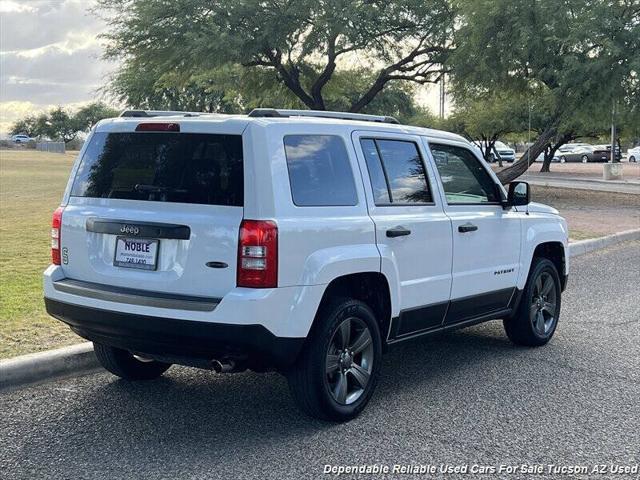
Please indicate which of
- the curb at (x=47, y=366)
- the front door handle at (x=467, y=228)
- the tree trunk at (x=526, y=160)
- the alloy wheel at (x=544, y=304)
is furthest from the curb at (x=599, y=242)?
the tree trunk at (x=526, y=160)

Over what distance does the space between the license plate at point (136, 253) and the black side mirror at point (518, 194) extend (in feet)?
10.3

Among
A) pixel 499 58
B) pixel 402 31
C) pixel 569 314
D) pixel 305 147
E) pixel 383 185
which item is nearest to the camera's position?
pixel 305 147

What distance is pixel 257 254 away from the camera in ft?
14.2

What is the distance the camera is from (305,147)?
4801 millimetres

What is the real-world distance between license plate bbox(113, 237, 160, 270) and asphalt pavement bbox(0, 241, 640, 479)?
1.01 m

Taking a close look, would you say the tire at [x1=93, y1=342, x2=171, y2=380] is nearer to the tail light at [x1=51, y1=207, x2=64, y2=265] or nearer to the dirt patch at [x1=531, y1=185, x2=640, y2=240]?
the tail light at [x1=51, y1=207, x2=64, y2=265]

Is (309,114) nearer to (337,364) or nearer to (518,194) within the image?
(337,364)

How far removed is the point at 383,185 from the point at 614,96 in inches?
656

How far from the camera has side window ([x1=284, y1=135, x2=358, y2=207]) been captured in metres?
4.66

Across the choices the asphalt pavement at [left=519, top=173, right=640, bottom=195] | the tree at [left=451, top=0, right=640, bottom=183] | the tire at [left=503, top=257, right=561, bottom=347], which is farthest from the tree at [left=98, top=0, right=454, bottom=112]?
the tire at [left=503, top=257, right=561, bottom=347]

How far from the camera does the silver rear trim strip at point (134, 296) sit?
4383mm

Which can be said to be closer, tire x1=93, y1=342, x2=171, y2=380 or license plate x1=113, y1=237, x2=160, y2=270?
license plate x1=113, y1=237, x2=160, y2=270

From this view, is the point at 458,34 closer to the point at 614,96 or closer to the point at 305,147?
the point at 614,96

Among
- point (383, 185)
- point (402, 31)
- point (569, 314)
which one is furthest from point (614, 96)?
point (383, 185)
